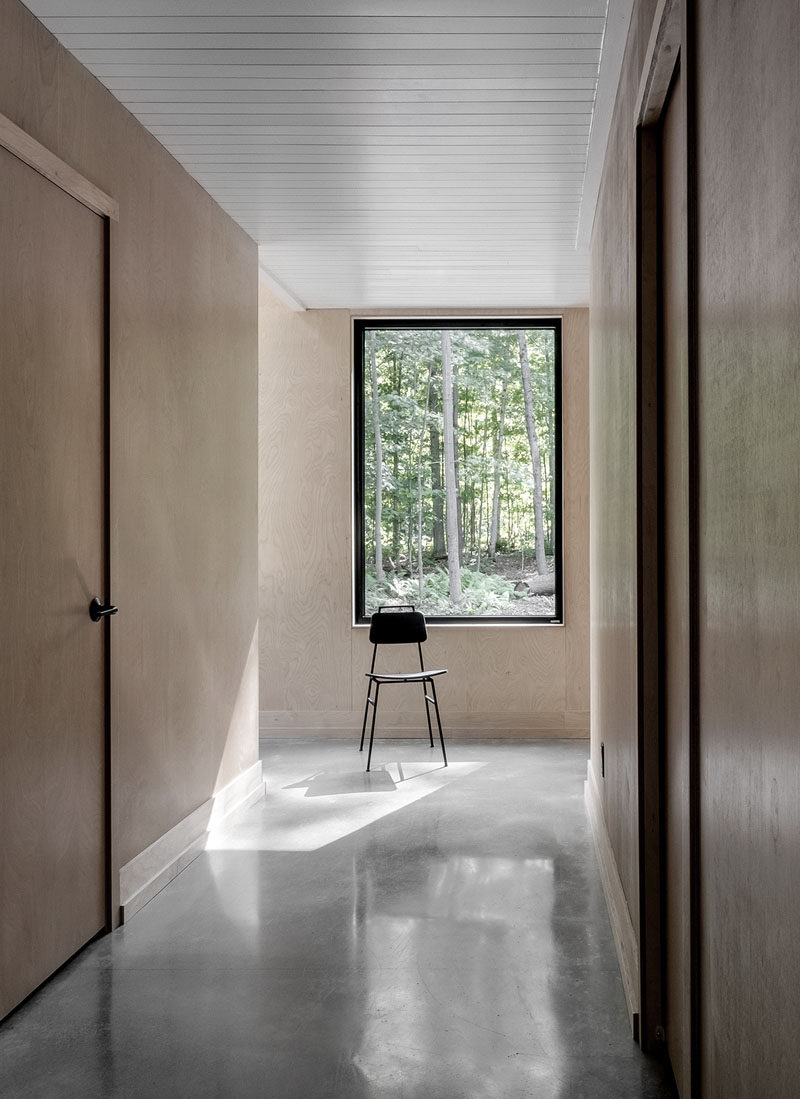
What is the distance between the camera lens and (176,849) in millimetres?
3561

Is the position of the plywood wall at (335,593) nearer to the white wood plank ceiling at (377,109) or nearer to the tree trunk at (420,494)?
the tree trunk at (420,494)

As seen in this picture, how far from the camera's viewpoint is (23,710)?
250 centimetres

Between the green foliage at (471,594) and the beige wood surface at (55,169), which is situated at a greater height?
the beige wood surface at (55,169)

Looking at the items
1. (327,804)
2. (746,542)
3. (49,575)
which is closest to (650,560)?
(746,542)

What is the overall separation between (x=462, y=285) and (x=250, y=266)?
144cm

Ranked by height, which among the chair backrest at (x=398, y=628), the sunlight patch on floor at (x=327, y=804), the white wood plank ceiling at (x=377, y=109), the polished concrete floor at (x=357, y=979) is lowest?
the polished concrete floor at (x=357, y=979)

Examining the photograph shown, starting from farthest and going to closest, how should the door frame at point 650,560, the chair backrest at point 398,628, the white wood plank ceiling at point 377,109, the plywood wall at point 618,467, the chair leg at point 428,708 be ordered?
the chair leg at point 428,708, the chair backrest at point 398,628, the white wood plank ceiling at point 377,109, the plywood wall at point 618,467, the door frame at point 650,560

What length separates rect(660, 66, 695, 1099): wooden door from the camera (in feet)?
5.91

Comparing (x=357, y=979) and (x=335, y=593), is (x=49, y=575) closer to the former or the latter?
(x=357, y=979)

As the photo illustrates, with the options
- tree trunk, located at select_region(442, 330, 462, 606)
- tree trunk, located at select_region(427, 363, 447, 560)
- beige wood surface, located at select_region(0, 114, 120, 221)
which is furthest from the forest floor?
beige wood surface, located at select_region(0, 114, 120, 221)

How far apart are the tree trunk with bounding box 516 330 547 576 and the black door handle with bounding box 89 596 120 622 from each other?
3728mm

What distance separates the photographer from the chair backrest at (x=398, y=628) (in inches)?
221

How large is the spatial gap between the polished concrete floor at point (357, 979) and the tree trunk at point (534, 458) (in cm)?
232

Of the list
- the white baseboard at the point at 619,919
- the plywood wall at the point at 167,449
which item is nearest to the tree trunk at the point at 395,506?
the plywood wall at the point at 167,449
